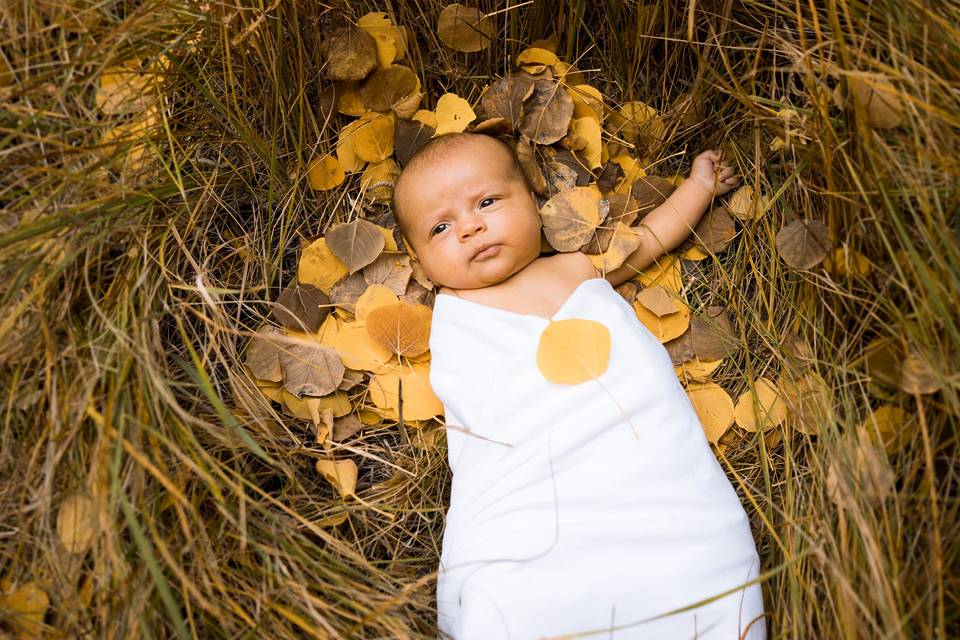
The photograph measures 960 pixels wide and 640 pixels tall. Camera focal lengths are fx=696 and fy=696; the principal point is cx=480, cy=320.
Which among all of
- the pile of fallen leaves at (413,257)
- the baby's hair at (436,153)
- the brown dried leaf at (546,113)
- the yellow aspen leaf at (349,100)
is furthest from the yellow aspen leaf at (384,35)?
the brown dried leaf at (546,113)

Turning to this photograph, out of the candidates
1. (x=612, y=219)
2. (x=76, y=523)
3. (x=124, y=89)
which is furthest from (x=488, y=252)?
(x=76, y=523)

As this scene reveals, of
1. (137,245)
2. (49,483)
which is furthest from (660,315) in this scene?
(49,483)

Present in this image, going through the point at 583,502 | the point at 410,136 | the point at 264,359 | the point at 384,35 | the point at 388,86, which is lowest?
the point at 583,502

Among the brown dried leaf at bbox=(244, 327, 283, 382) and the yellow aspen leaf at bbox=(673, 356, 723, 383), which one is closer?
the brown dried leaf at bbox=(244, 327, 283, 382)

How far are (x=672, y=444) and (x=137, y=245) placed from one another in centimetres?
123

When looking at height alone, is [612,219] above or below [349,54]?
below

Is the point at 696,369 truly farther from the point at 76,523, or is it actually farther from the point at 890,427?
the point at 76,523

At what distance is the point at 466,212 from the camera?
171 cm

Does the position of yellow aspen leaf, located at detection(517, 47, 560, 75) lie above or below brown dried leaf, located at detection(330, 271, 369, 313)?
above

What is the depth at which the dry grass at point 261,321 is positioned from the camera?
4.12ft

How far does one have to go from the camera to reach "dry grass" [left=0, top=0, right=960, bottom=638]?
1257 mm

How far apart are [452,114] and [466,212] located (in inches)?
13.3

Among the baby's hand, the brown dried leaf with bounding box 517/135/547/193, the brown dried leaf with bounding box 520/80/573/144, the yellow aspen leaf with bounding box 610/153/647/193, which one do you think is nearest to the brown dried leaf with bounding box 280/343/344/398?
the brown dried leaf with bounding box 517/135/547/193

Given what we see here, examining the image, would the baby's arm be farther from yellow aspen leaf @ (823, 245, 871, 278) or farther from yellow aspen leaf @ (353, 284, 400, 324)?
yellow aspen leaf @ (353, 284, 400, 324)
